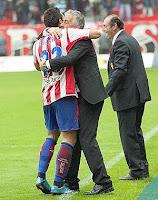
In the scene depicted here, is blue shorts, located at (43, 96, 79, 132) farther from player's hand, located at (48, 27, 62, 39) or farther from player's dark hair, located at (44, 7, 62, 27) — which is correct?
player's dark hair, located at (44, 7, 62, 27)

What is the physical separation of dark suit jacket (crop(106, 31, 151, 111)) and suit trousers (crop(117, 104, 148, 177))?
0.12m

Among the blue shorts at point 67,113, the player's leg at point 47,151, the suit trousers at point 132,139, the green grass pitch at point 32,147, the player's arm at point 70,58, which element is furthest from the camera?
the suit trousers at point 132,139

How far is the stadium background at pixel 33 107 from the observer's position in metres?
10.0

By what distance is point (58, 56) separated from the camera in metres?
9.10

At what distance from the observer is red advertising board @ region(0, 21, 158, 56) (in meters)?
31.5

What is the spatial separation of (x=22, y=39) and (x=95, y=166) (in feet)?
75.5

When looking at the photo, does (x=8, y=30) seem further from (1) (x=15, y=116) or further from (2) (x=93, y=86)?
(2) (x=93, y=86)

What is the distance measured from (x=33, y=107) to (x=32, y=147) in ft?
20.1

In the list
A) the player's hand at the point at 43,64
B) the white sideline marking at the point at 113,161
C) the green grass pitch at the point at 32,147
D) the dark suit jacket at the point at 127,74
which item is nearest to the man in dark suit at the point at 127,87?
the dark suit jacket at the point at 127,74

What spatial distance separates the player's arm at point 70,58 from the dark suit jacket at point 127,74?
0.93 metres

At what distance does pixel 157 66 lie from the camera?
30.2m

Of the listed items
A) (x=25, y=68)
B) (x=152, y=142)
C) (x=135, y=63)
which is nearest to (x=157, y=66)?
(x=25, y=68)

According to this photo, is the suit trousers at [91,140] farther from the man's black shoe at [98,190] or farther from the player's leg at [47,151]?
the player's leg at [47,151]

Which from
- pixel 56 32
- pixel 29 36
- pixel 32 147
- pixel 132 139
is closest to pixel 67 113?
pixel 56 32
